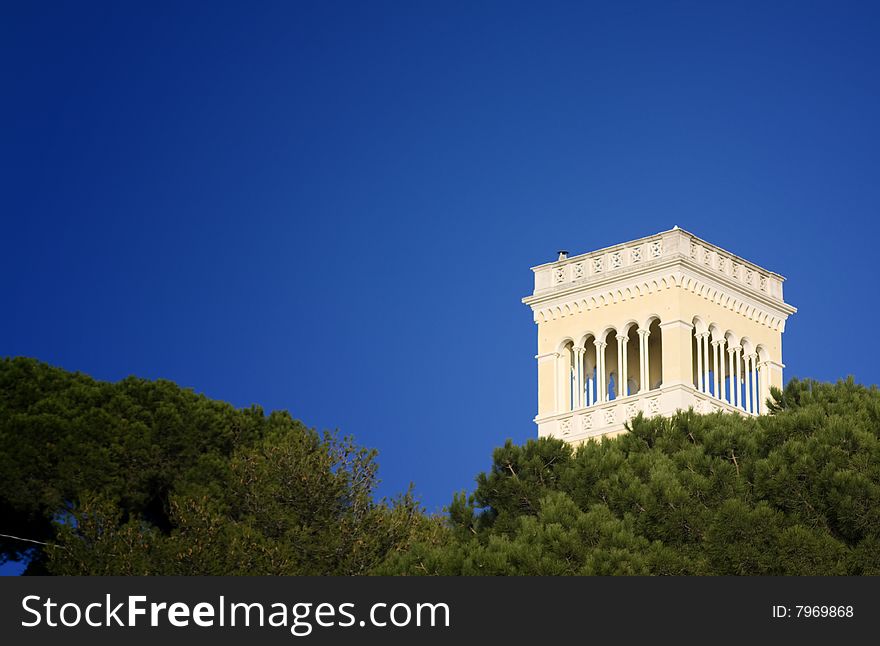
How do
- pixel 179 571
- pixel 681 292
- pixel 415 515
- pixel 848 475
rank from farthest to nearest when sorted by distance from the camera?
1. pixel 681 292
2. pixel 415 515
3. pixel 179 571
4. pixel 848 475

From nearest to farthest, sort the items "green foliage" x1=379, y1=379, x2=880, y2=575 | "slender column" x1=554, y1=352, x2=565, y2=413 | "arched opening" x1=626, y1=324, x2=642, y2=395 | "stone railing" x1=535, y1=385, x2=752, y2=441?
1. "green foliage" x1=379, y1=379, x2=880, y2=575
2. "stone railing" x1=535, y1=385, x2=752, y2=441
3. "slender column" x1=554, y1=352, x2=565, y2=413
4. "arched opening" x1=626, y1=324, x2=642, y2=395

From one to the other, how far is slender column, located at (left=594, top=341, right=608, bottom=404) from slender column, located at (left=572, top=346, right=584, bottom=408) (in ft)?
1.64

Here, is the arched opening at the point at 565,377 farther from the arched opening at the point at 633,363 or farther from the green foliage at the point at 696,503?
the green foliage at the point at 696,503

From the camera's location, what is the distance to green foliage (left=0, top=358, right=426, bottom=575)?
3738cm

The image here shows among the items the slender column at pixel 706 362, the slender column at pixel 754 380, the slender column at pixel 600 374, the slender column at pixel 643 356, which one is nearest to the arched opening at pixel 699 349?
the slender column at pixel 706 362

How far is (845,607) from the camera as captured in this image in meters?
21.5

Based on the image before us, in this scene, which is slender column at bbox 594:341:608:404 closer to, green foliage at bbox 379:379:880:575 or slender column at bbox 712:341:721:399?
slender column at bbox 712:341:721:399

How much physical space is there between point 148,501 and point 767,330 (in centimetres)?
2042

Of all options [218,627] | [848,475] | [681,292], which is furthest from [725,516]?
[681,292]

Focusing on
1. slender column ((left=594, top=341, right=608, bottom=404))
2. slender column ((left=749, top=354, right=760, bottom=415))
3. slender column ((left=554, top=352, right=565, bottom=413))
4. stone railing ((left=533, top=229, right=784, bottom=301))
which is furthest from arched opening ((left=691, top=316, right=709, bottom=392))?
slender column ((left=554, top=352, right=565, bottom=413))

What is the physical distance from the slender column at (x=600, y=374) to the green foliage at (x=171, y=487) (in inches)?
448

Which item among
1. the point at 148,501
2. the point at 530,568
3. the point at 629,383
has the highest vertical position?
the point at 629,383

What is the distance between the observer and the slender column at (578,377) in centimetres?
5262

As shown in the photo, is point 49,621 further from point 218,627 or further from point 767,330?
point 767,330
